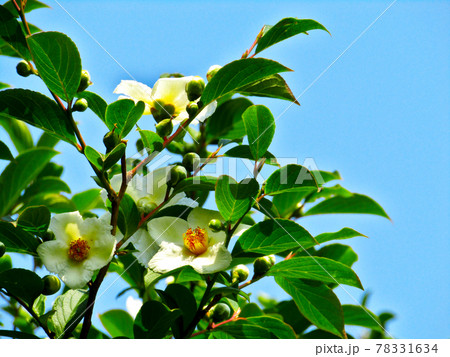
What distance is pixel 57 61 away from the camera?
93cm

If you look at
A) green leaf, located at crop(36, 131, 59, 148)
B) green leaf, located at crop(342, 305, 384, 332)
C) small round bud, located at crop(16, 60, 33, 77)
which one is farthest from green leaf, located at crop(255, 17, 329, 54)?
green leaf, located at crop(36, 131, 59, 148)

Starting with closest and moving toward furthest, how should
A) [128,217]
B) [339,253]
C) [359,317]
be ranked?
[128,217], [359,317], [339,253]

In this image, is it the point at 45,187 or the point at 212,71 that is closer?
the point at 212,71

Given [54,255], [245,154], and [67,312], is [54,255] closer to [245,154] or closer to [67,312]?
[67,312]

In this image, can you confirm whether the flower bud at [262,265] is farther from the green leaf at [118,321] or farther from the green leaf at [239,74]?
the green leaf at [118,321]

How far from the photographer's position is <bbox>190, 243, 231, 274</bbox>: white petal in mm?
924

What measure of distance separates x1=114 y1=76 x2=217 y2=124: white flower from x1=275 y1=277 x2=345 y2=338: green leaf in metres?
0.48

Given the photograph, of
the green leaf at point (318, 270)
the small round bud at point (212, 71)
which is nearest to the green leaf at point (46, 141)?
the small round bud at point (212, 71)

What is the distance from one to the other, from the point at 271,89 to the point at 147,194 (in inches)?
14.9

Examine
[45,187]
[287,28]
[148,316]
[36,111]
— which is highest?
[287,28]

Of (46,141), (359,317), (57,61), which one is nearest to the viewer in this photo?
(57,61)

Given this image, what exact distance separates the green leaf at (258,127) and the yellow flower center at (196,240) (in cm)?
21

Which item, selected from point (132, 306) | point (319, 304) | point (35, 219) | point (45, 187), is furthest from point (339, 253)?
point (45, 187)

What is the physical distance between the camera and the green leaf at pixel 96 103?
101 cm
